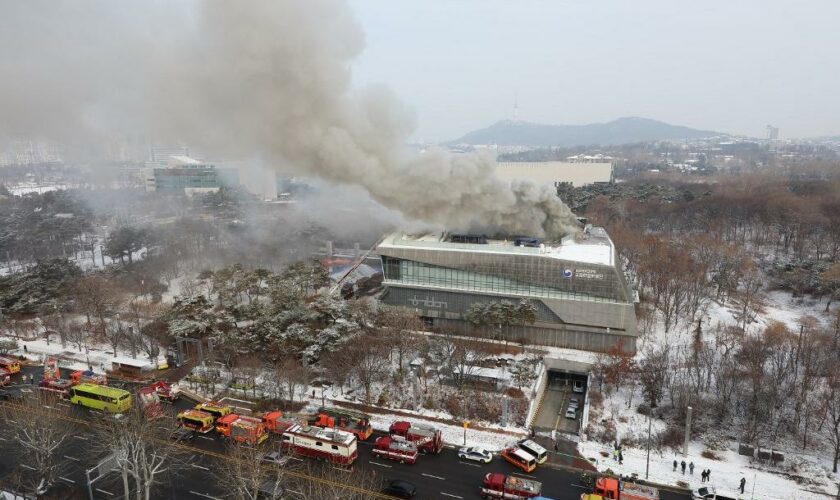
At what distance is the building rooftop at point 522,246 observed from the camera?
32.0 meters

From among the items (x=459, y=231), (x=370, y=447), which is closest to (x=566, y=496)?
(x=370, y=447)

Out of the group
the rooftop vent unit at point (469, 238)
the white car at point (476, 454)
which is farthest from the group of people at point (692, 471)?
the rooftop vent unit at point (469, 238)

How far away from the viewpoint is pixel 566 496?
59.1 ft

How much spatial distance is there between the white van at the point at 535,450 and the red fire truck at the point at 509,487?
1618 mm

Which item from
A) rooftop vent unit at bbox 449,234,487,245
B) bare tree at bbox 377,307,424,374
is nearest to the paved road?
bare tree at bbox 377,307,424,374

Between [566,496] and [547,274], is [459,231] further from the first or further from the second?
[566,496]

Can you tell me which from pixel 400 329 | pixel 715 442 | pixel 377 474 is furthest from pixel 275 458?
pixel 715 442

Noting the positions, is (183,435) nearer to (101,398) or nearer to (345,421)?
(101,398)

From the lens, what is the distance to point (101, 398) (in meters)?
23.4

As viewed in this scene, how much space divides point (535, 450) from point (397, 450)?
5276mm

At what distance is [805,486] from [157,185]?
9740cm

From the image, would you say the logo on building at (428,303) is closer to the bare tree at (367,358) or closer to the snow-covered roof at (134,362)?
the bare tree at (367,358)

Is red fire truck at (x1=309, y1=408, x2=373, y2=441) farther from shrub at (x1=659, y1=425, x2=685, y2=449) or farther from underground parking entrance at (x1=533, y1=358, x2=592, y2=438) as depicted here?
shrub at (x1=659, y1=425, x2=685, y2=449)

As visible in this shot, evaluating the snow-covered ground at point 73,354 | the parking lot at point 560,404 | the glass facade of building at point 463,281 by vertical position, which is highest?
the glass facade of building at point 463,281
